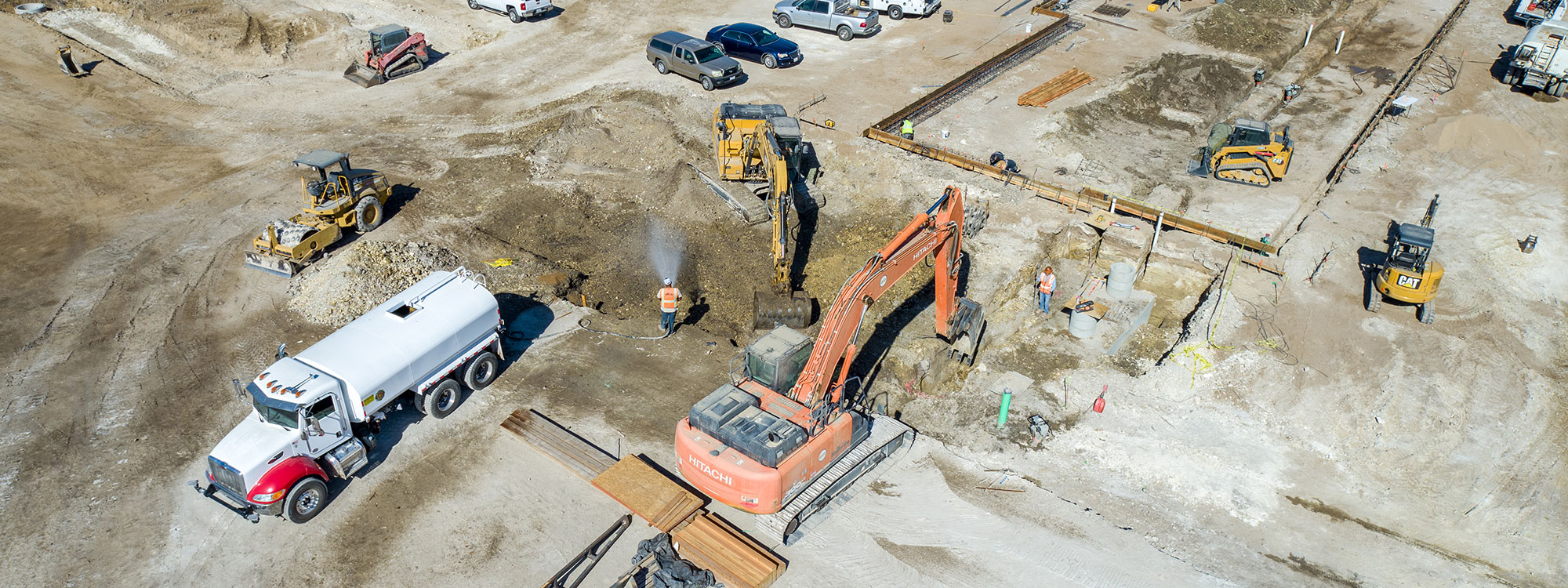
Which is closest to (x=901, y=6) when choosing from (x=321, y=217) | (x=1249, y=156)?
(x=1249, y=156)

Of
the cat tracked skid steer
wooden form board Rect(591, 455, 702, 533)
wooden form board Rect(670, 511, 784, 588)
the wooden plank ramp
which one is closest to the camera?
wooden form board Rect(670, 511, 784, 588)

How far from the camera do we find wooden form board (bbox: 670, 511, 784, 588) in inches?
591

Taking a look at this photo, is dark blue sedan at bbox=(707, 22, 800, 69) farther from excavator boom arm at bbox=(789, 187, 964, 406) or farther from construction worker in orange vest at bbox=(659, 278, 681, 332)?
excavator boom arm at bbox=(789, 187, 964, 406)

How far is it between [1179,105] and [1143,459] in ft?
65.4

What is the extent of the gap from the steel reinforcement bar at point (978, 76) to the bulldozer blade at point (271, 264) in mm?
17235

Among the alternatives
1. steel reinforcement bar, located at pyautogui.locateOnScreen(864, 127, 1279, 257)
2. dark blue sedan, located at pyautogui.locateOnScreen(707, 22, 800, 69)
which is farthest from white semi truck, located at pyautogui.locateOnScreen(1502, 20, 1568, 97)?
dark blue sedan, located at pyautogui.locateOnScreen(707, 22, 800, 69)

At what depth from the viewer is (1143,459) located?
18.2 metres

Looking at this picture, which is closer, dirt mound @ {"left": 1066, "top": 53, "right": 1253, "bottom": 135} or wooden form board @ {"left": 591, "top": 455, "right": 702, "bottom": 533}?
wooden form board @ {"left": 591, "top": 455, "right": 702, "bottom": 533}

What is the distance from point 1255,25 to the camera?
38.9m

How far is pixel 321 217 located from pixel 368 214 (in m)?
1.27

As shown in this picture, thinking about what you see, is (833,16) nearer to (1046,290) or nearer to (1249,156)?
(1249,156)

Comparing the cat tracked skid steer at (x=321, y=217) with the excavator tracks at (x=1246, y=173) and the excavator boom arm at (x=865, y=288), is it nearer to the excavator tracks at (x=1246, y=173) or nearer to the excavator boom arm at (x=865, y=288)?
the excavator boom arm at (x=865, y=288)

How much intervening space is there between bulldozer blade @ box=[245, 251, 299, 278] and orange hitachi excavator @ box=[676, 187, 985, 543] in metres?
12.3

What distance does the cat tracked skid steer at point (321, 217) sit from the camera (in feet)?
74.8
